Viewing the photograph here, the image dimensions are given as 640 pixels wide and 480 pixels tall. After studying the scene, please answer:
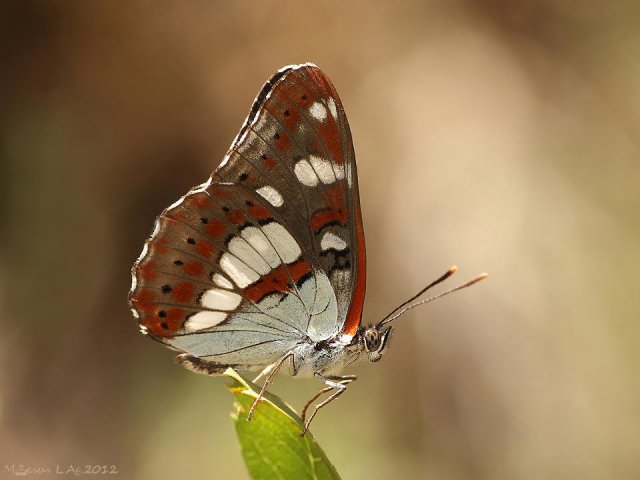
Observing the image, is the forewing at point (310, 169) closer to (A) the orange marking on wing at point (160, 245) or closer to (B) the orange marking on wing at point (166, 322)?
(A) the orange marking on wing at point (160, 245)

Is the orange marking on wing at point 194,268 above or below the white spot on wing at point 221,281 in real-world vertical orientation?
above

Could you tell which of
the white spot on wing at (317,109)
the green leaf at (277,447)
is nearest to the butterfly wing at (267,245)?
the white spot on wing at (317,109)

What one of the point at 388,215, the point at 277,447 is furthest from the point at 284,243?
the point at 388,215

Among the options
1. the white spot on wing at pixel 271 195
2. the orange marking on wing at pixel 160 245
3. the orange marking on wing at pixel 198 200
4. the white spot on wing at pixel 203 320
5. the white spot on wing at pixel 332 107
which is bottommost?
the white spot on wing at pixel 203 320

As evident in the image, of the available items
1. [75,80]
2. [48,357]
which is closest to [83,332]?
[48,357]

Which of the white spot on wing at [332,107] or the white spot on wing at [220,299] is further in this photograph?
the white spot on wing at [220,299]

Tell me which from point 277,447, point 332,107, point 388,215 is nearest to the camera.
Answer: point 277,447

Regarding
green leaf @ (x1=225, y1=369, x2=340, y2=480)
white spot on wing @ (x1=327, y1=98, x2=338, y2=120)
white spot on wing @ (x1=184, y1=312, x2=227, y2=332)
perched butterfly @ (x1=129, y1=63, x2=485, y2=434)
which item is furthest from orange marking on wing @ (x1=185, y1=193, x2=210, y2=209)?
green leaf @ (x1=225, y1=369, x2=340, y2=480)

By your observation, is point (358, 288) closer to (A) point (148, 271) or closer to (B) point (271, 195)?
(B) point (271, 195)
